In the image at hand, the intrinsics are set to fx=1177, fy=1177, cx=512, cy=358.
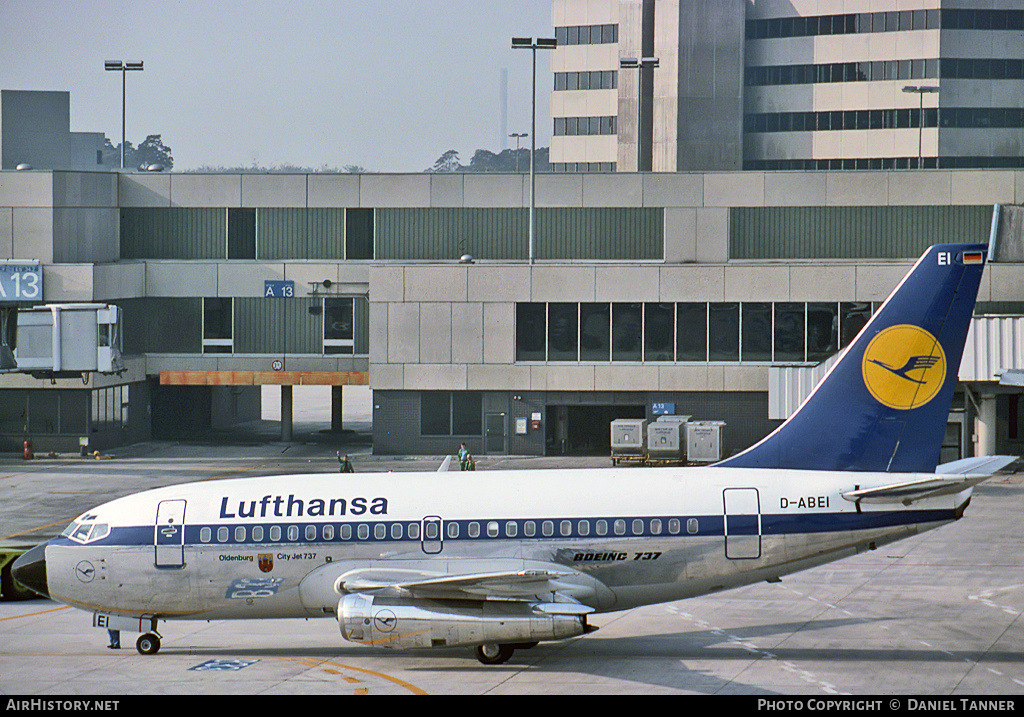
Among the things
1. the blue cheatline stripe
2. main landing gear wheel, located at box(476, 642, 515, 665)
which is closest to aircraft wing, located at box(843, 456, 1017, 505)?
the blue cheatline stripe

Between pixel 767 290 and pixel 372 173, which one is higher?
pixel 372 173

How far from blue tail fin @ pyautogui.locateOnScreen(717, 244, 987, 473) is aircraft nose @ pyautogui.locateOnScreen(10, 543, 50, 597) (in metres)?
16.9

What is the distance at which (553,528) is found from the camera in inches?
1041

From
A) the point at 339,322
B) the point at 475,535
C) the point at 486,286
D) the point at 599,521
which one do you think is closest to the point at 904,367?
the point at 599,521

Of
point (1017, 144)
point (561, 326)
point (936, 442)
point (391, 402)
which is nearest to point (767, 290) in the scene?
point (561, 326)

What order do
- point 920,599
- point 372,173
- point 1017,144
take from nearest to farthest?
point 920,599, point 372,173, point 1017,144

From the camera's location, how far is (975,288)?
1043 inches

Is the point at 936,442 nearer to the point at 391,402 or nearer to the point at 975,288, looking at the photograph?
the point at 975,288

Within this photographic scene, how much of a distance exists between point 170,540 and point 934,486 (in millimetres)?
17060

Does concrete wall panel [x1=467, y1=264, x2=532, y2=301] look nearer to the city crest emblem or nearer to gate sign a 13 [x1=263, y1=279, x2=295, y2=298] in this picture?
gate sign a 13 [x1=263, y1=279, x2=295, y2=298]

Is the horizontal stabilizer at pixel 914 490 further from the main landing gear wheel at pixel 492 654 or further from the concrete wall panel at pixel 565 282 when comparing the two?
the concrete wall panel at pixel 565 282

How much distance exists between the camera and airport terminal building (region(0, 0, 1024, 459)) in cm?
6694

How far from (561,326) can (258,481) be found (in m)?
41.7

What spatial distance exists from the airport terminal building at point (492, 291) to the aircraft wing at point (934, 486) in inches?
1301
